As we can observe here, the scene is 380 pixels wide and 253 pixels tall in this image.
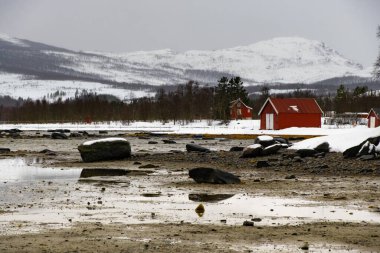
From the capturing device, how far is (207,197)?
17.5 meters

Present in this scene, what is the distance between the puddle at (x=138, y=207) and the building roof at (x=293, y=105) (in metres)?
60.8

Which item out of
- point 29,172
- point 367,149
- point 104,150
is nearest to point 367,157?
point 367,149

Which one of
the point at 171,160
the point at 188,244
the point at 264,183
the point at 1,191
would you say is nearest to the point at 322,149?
the point at 171,160

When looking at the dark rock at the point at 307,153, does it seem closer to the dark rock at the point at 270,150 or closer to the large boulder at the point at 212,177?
the dark rock at the point at 270,150

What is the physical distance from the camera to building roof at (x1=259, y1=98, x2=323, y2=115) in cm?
8131

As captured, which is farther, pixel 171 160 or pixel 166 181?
pixel 171 160

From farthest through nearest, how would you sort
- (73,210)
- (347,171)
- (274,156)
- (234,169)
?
(274,156)
(234,169)
(347,171)
(73,210)

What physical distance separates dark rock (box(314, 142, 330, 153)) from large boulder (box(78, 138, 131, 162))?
922 cm

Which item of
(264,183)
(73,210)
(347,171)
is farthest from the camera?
(347,171)

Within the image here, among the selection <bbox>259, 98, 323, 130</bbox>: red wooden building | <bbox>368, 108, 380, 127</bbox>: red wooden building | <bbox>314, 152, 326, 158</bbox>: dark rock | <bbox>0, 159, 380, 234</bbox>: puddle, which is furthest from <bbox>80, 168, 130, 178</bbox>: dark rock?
<bbox>368, 108, 380, 127</bbox>: red wooden building

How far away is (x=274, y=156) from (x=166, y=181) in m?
11.1

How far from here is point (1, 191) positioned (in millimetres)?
19094

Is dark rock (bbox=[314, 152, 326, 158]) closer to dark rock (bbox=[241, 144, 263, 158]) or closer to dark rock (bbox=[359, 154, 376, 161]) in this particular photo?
dark rock (bbox=[359, 154, 376, 161])

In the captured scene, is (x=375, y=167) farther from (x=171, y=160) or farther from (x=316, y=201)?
(x=171, y=160)
